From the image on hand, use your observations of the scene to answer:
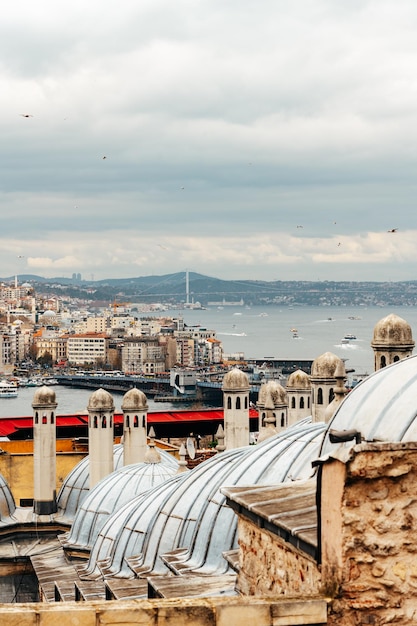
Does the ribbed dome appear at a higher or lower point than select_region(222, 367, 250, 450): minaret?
lower

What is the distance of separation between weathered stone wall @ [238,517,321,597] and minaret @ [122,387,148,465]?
45.9ft

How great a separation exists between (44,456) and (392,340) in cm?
948

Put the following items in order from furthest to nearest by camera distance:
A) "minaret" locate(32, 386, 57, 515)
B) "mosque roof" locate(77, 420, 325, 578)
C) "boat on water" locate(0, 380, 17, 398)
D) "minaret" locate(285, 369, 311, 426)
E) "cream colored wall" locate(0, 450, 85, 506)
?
"boat on water" locate(0, 380, 17, 398), "cream colored wall" locate(0, 450, 85, 506), "minaret" locate(285, 369, 311, 426), "minaret" locate(32, 386, 57, 515), "mosque roof" locate(77, 420, 325, 578)

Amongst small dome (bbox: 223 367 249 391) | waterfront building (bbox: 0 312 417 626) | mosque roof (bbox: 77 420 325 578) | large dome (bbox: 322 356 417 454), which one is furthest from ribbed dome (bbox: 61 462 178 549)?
large dome (bbox: 322 356 417 454)

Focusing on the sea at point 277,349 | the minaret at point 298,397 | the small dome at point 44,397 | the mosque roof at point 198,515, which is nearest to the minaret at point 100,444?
the small dome at point 44,397

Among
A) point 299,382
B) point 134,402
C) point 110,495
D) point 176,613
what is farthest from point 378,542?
point 299,382

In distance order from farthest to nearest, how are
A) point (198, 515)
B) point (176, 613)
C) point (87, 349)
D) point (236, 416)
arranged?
point (87, 349)
point (236, 416)
point (198, 515)
point (176, 613)

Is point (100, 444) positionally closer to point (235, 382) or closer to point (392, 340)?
point (235, 382)

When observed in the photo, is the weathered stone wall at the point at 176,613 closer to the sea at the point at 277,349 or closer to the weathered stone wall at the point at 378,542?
the weathered stone wall at the point at 378,542

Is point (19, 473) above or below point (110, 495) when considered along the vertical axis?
below

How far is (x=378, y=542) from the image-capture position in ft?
11.1

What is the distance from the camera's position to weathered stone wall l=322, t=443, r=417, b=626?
3361 mm

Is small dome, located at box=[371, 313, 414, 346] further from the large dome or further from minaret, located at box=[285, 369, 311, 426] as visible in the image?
the large dome

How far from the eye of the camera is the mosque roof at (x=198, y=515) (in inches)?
338
